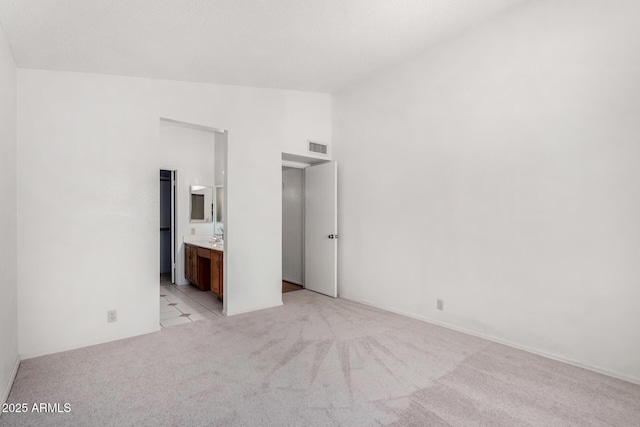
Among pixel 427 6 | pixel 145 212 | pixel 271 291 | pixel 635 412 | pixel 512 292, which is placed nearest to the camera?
pixel 635 412

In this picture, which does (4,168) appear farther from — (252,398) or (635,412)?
(635,412)

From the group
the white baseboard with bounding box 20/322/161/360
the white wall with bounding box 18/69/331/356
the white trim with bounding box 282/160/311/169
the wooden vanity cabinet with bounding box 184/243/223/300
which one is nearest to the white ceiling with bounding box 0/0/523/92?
the white wall with bounding box 18/69/331/356

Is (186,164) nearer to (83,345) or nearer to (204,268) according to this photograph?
(204,268)

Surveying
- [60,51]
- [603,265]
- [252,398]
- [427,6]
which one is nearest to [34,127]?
[60,51]

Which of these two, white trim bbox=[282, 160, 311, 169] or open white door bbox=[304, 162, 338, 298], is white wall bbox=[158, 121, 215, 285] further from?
open white door bbox=[304, 162, 338, 298]

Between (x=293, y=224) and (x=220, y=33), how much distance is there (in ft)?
12.1

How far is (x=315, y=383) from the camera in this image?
7.92 ft

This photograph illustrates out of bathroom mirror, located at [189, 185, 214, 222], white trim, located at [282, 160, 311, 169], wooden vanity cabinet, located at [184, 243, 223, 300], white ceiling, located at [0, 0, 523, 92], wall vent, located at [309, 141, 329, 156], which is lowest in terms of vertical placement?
A: wooden vanity cabinet, located at [184, 243, 223, 300]

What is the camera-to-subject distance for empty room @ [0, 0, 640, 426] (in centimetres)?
232

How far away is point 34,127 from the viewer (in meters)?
2.93

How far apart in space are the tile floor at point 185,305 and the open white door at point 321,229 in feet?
4.95

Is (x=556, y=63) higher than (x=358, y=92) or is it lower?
lower

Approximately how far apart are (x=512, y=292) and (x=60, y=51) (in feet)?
14.5

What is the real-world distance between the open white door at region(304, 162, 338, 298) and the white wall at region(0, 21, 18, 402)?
3.43 meters
